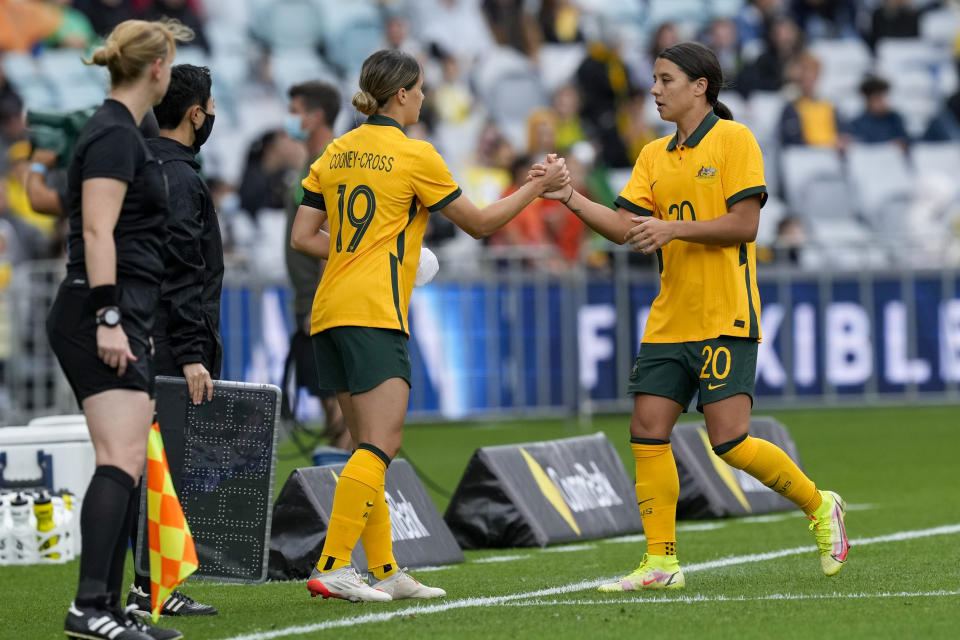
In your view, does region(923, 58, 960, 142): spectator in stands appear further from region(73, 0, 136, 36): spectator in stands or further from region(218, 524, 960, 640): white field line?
region(218, 524, 960, 640): white field line

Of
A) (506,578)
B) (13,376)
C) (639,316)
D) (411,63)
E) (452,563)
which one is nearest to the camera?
(411,63)

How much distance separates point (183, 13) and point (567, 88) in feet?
16.3

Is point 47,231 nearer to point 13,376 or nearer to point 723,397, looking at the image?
point 13,376

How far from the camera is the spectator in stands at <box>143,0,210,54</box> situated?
72.4 ft

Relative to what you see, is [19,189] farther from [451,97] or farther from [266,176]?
[451,97]

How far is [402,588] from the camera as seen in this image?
23.2 ft

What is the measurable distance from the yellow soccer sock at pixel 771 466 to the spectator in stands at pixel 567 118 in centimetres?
1424

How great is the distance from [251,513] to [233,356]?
954 cm

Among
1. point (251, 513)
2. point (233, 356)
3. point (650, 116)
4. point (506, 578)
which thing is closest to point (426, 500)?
point (506, 578)

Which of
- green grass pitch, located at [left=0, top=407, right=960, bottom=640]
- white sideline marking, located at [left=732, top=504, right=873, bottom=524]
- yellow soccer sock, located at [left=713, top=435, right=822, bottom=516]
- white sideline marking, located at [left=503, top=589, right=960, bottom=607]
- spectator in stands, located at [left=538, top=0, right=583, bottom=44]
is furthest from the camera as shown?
spectator in stands, located at [left=538, top=0, right=583, bottom=44]

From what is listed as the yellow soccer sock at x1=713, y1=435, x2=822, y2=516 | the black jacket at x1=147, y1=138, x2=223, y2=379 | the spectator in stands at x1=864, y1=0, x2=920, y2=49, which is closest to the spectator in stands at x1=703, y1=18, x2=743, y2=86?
the spectator in stands at x1=864, y1=0, x2=920, y2=49

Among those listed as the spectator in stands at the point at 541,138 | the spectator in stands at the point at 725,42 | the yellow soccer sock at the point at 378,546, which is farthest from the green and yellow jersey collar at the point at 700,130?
the spectator in stands at the point at 725,42

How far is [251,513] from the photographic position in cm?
714

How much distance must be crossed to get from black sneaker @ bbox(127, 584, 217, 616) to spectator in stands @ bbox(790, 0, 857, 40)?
2032 cm
